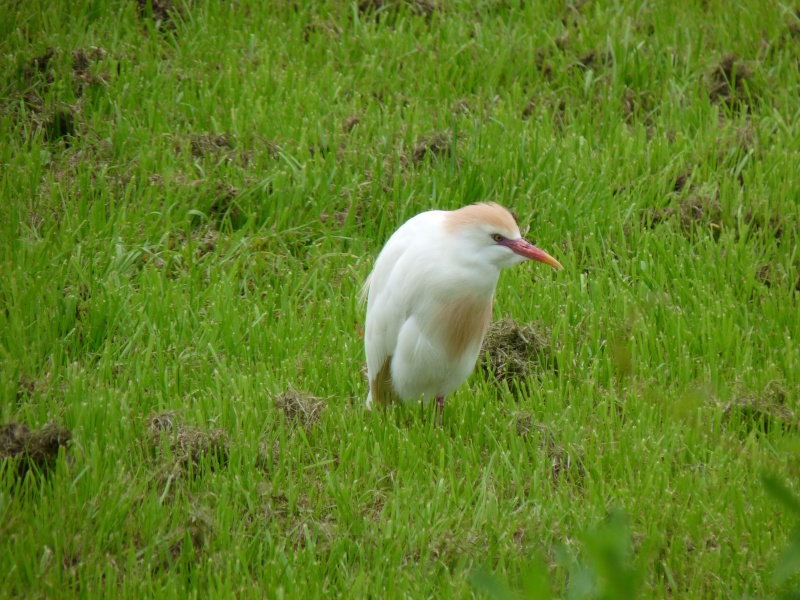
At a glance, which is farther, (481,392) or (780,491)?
(481,392)

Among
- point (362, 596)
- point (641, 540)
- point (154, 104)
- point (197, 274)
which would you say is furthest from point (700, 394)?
point (154, 104)

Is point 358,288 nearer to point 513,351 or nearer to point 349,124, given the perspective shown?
point 513,351

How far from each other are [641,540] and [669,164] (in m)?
3.29

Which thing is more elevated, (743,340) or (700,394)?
(700,394)

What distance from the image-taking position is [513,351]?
16.5ft

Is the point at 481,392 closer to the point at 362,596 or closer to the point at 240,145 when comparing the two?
the point at 362,596

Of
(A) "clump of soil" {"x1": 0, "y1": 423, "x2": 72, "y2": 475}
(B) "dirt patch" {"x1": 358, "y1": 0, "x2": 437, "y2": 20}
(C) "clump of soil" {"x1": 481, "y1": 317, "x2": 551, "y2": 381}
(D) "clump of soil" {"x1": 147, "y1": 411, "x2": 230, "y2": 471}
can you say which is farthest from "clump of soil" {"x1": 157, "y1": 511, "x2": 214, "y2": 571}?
(B) "dirt patch" {"x1": 358, "y1": 0, "x2": 437, "y2": 20}

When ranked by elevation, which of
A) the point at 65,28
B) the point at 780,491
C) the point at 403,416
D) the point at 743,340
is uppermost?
the point at 780,491

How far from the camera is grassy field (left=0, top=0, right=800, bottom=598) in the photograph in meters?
3.62

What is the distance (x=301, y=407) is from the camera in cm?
448

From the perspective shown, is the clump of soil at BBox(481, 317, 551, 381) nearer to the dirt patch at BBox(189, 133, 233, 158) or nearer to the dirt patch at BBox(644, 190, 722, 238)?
the dirt patch at BBox(644, 190, 722, 238)

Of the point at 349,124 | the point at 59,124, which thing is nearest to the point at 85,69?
the point at 59,124

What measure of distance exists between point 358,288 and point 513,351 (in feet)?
3.41

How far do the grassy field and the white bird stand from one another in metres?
0.26
